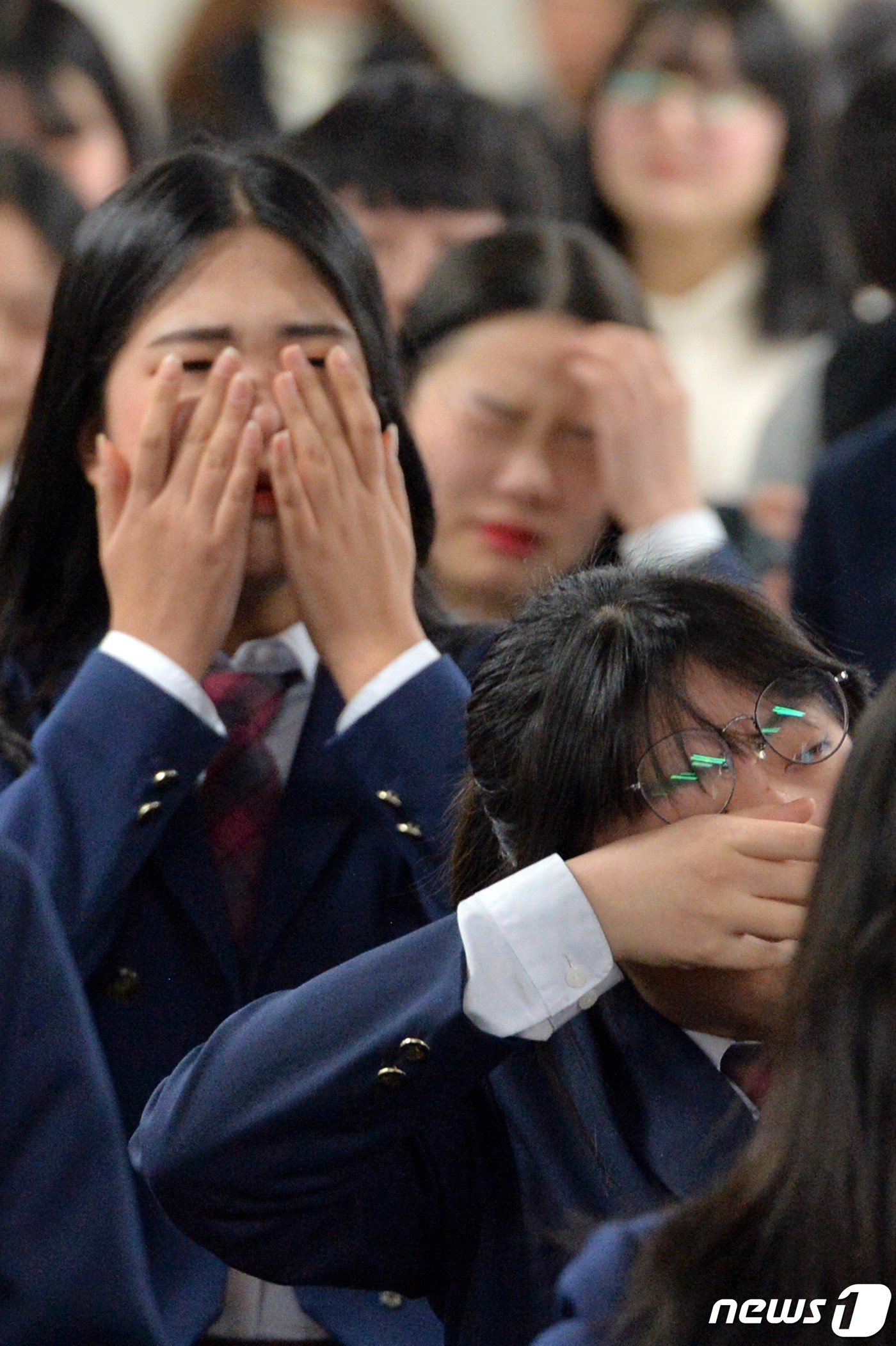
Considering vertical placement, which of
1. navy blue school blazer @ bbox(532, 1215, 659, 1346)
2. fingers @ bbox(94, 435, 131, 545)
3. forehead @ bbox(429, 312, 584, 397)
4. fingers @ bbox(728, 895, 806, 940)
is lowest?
forehead @ bbox(429, 312, 584, 397)

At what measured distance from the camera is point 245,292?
1.94m

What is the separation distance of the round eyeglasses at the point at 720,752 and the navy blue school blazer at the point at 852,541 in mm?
881

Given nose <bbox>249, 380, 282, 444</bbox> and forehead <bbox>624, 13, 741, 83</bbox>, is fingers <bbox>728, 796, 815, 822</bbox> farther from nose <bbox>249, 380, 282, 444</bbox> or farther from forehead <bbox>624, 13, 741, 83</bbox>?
forehead <bbox>624, 13, 741, 83</bbox>

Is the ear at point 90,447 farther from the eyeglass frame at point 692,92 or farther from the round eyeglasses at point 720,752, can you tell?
the eyeglass frame at point 692,92

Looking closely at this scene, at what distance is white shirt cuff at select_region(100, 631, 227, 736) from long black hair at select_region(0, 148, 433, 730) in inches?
5.2

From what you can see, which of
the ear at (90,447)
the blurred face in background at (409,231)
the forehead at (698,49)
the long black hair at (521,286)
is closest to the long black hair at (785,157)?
the forehead at (698,49)

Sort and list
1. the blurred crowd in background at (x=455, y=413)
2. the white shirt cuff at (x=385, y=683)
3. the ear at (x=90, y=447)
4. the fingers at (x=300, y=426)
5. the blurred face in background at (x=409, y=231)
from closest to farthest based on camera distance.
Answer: the blurred crowd in background at (x=455, y=413) → the white shirt cuff at (x=385, y=683) → the fingers at (x=300, y=426) → the ear at (x=90, y=447) → the blurred face in background at (x=409, y=231)

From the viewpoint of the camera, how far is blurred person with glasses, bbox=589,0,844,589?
3488 millimetres

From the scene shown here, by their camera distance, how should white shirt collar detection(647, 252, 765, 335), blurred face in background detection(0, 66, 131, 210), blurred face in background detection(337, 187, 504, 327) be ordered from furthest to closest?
1. blurred face in background detection(0, 66, 131, 210)
2. white shirt collar detection(647, 252, 765, 335)
3. blurred face in background detection(337, 187, 504, 327)

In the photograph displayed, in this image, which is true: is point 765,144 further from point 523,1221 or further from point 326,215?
point 523,1221

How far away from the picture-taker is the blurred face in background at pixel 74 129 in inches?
150

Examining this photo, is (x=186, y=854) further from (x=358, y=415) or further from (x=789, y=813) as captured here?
(x=789, y=813)

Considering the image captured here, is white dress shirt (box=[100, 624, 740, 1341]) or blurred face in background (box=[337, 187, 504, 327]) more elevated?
white dress shirt (box=[100, 624, 740, 1341])

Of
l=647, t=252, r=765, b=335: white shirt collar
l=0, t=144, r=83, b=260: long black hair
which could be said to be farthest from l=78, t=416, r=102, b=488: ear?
l=647, t=252, r=765, b=335: white shirt collar
